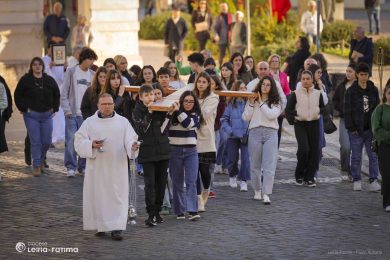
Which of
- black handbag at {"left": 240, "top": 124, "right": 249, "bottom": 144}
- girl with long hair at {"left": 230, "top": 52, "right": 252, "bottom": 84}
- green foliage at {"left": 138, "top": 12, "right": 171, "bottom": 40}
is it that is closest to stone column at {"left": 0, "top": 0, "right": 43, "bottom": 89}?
girl with long hair at {"left": 230, "top": 52, "right": 252, "bottom": 84}

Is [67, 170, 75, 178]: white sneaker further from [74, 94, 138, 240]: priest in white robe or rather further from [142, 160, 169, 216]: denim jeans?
[74, 94, 138, 240]: priest in white robe

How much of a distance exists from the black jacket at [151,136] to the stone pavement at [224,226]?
802 millimetres

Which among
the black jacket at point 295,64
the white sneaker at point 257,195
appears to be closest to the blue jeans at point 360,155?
the white sneaker at point 257,195

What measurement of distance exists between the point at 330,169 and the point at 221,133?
78.1 inches

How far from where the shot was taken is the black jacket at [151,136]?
1513 cm

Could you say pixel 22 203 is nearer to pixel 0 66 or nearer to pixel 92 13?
pixel 0 66

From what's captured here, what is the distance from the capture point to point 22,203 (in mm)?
16719

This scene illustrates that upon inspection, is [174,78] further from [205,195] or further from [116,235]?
[116,235]

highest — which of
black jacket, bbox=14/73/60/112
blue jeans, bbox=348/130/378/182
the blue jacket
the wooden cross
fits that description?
the wooden cross

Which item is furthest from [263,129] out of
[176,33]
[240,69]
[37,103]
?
[176,33]

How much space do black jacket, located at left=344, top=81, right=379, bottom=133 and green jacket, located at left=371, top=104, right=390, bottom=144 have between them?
4.26 feet

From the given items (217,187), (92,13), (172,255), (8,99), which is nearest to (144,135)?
(172,255)

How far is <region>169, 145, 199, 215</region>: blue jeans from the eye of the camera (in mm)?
15578

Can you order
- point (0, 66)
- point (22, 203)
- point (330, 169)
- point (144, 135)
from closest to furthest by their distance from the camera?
point (144, 135) → point (22, 203) → point (330, 169) → point (0, 66)
